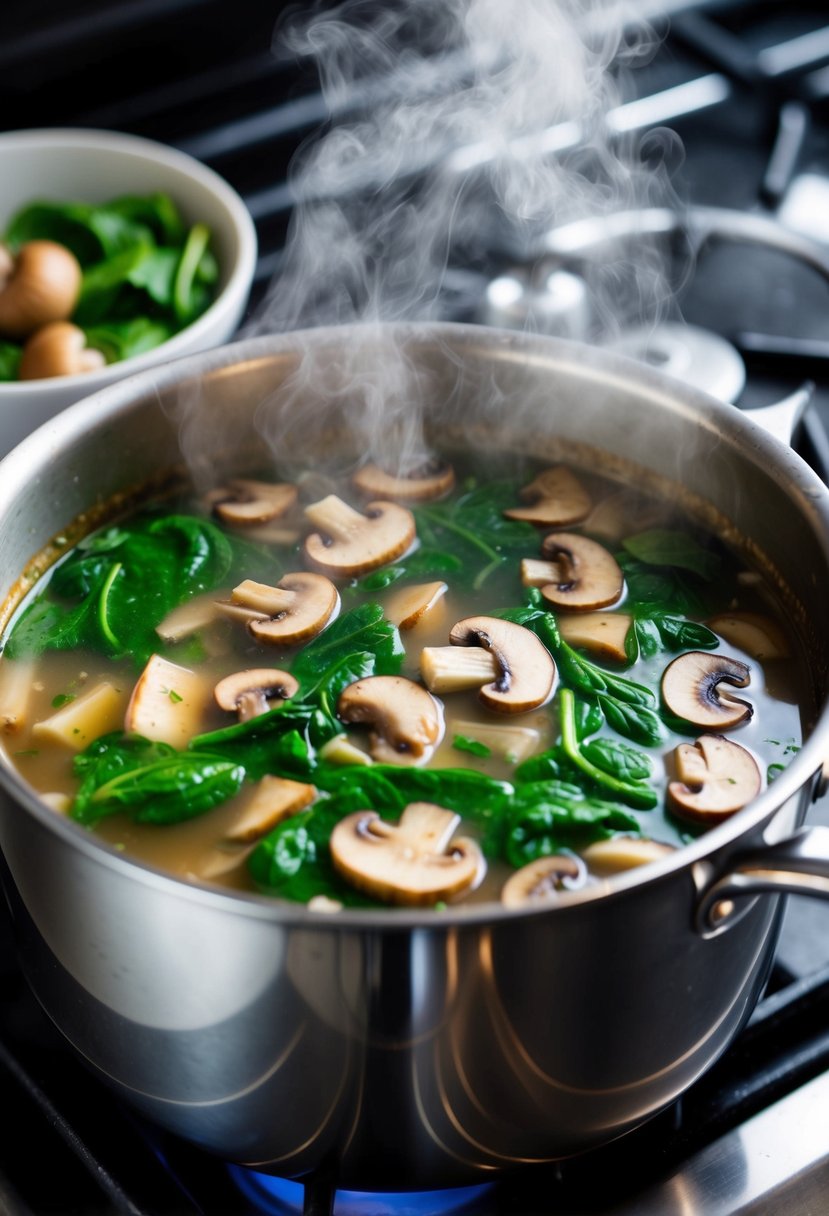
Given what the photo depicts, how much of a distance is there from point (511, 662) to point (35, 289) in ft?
4.42

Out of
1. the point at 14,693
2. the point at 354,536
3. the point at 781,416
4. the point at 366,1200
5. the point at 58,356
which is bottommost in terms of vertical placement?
the point at 366,1200

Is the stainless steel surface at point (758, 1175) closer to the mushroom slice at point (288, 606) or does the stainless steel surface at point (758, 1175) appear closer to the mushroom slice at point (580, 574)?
the mushroom slice at point (580, 574)

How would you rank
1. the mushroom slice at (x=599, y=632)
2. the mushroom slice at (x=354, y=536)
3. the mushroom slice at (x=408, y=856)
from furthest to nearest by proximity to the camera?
the mushroom slice at (x=354, y=536)
the mushroom slice at (x=599, y=632)
the mushroom slice at (x=408, y=856)

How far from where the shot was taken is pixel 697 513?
217 centimetres

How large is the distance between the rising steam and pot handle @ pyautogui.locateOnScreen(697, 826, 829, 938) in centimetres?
125

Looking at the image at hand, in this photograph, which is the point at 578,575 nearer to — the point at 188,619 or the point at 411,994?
the point at 188,619

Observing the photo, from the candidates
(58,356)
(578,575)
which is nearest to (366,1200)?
(578,575)

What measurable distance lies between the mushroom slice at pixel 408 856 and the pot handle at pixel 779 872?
0.32 m

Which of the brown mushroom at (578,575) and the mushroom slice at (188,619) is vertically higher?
the brown mushroom at (578,575)

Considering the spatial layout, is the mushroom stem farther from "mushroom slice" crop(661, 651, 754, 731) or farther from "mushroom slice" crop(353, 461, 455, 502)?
"mushroom slice" crop(661, 651, 754, 731)

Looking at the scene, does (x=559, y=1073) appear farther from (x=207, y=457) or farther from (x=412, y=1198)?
(x=207, y=457)

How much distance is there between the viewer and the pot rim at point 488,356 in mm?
1170

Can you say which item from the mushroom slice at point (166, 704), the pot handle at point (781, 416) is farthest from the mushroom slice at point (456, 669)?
the pot handle at point (781, 416)

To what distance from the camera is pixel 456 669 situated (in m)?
1.87
